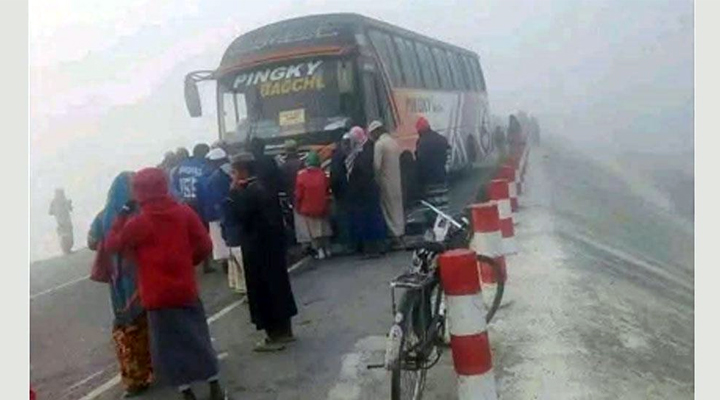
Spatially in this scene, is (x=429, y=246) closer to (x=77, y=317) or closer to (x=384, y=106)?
(x=384, y=106)

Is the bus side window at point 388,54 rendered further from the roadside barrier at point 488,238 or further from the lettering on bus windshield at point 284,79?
the roadside barrier at point 488,238

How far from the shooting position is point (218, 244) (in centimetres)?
339

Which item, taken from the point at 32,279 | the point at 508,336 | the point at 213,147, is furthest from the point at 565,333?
the point at 32,279

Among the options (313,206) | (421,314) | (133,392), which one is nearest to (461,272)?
(421,314)

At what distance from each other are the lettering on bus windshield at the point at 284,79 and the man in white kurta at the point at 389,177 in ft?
0.77

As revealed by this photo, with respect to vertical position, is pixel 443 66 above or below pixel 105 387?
above

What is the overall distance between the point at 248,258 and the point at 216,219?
0.16 metres

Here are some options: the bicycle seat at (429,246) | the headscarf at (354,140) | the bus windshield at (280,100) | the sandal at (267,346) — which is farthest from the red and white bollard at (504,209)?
the sandal at (267,346)

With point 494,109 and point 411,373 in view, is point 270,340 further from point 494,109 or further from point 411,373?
point 494,109

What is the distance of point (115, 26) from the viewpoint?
2988 millimetres

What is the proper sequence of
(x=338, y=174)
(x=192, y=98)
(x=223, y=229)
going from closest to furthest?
(x=192, y=98) < (x=338, y=174) < (x=223, y=229)

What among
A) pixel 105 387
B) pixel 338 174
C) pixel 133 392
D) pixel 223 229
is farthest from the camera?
pixel 223 229

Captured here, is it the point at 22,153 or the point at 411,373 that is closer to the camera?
the point at 22,153

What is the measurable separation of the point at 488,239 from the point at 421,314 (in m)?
0.41
